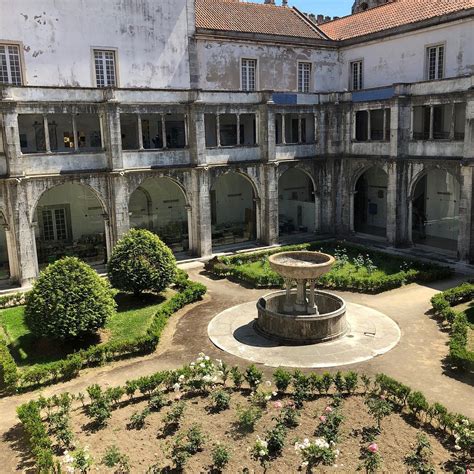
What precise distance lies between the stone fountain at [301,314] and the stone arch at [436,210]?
13.4 metres

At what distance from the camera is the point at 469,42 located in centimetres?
2825

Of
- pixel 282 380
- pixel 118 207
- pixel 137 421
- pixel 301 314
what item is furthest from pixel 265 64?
pixel 137 421

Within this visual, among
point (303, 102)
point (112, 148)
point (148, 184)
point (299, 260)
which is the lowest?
point (299, 260)

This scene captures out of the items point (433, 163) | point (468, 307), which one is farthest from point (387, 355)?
point (433, 163)

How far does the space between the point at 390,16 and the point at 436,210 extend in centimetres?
1292

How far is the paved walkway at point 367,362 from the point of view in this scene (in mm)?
13477

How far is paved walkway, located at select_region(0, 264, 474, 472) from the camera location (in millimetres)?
13477

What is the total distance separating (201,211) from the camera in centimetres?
2873

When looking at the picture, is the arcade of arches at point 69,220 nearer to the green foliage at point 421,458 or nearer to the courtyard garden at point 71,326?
the courtyard garden at point 71,326

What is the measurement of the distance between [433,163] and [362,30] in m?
12.6

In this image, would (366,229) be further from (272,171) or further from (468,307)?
(468,307)

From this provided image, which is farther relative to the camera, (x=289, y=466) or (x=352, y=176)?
(x=352, y=176)

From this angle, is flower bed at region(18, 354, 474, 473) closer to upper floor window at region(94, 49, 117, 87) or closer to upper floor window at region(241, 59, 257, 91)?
upper floor window at region(94, 49, 117, 87)

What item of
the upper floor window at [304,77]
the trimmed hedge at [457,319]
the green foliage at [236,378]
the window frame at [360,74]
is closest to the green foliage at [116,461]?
the green foliage at [236,378]
